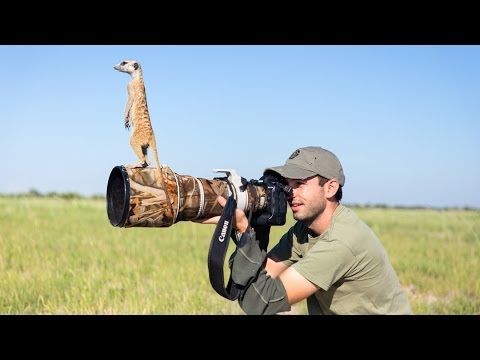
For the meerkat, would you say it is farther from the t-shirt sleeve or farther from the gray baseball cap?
the t-shirt sleeve

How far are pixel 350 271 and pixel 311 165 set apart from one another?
0.60 m

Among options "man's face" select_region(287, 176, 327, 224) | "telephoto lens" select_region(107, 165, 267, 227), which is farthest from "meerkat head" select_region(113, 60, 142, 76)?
"man's face" select_region(287, 176, 327, 224)

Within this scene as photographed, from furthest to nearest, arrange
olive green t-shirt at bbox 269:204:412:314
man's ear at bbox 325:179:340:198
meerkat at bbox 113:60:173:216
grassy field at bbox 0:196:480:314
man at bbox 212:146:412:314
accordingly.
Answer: grassy field at bbox 0:196:480:314 < man's ear at bbox 325:179:340:198 < meerkat at bbox 113:60:173:216 < olive green t-shirt at bbox 269:204:412:314 < man at bbox 212:146:412:314

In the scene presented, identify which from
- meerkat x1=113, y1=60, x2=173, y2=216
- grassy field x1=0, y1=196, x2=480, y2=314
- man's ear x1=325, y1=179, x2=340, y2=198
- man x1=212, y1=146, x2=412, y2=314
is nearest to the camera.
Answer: man x1=212, y1=146, x2=412, y2=314

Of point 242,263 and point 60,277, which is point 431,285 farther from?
point 242,263

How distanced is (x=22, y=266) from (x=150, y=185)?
4.60 meters

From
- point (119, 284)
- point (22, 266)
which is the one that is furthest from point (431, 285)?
point (22, 266)

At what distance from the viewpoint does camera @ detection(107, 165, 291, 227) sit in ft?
9.37

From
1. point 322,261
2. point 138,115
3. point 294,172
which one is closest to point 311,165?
point 294,172

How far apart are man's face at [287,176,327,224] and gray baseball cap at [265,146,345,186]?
0.21 ft

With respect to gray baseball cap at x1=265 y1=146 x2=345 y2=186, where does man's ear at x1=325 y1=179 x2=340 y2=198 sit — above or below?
below

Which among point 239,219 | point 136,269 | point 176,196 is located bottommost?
point 136,269

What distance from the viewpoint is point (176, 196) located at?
2.91 metres

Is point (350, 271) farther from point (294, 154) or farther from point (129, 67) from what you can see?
point (129, 67)
